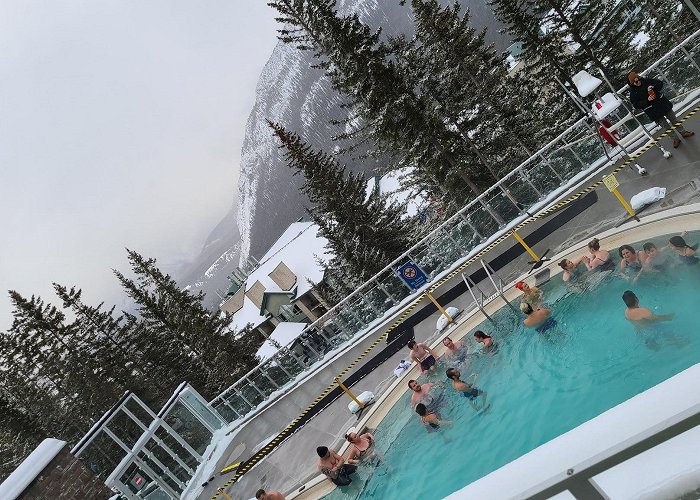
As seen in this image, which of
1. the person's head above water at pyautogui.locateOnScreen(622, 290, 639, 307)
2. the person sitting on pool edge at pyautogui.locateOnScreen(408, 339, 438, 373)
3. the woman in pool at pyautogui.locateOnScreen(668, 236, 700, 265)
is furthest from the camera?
the person sitting on pool edge at pyautogui.locateOnScreen(408, 339, 438, 373)

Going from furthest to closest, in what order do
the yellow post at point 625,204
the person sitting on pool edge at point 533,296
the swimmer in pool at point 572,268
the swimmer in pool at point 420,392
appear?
the swimmer in pool at point 420,392 → the person sitting on pool edge at point 533,296 → the swimmer in pool at point 572,268 → the yellow post at point 625,204

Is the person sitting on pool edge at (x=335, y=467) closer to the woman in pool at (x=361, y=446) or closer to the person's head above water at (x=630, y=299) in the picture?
the woman in pool at (x=361, y=446)

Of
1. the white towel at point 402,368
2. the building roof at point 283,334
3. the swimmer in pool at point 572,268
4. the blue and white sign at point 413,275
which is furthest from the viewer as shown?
the building roof at point 283,334

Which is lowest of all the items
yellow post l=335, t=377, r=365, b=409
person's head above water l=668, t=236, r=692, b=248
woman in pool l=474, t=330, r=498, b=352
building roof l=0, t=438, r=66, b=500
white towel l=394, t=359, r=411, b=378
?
woman in pool l=474, t=330, r=498, b=352

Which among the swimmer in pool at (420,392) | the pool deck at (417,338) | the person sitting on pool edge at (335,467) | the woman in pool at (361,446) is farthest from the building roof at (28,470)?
the swimmer in pool at (420,392)

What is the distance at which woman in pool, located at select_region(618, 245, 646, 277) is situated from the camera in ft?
35.3

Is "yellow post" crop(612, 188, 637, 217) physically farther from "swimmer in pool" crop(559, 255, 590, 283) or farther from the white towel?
the white towel

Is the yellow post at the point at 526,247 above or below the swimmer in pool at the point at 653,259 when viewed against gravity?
above

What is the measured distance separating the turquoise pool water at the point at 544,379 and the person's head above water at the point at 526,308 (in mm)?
480

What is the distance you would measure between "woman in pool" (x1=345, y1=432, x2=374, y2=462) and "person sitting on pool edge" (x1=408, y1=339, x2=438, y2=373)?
2.30 m

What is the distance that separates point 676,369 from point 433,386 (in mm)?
5933

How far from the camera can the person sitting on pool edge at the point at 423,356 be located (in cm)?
Result: 1370

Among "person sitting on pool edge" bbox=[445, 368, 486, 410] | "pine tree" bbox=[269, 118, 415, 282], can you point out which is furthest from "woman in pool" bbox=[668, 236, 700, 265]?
"pine tree" bbox=[269, 118, 415, 282]

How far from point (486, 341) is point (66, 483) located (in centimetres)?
1067
